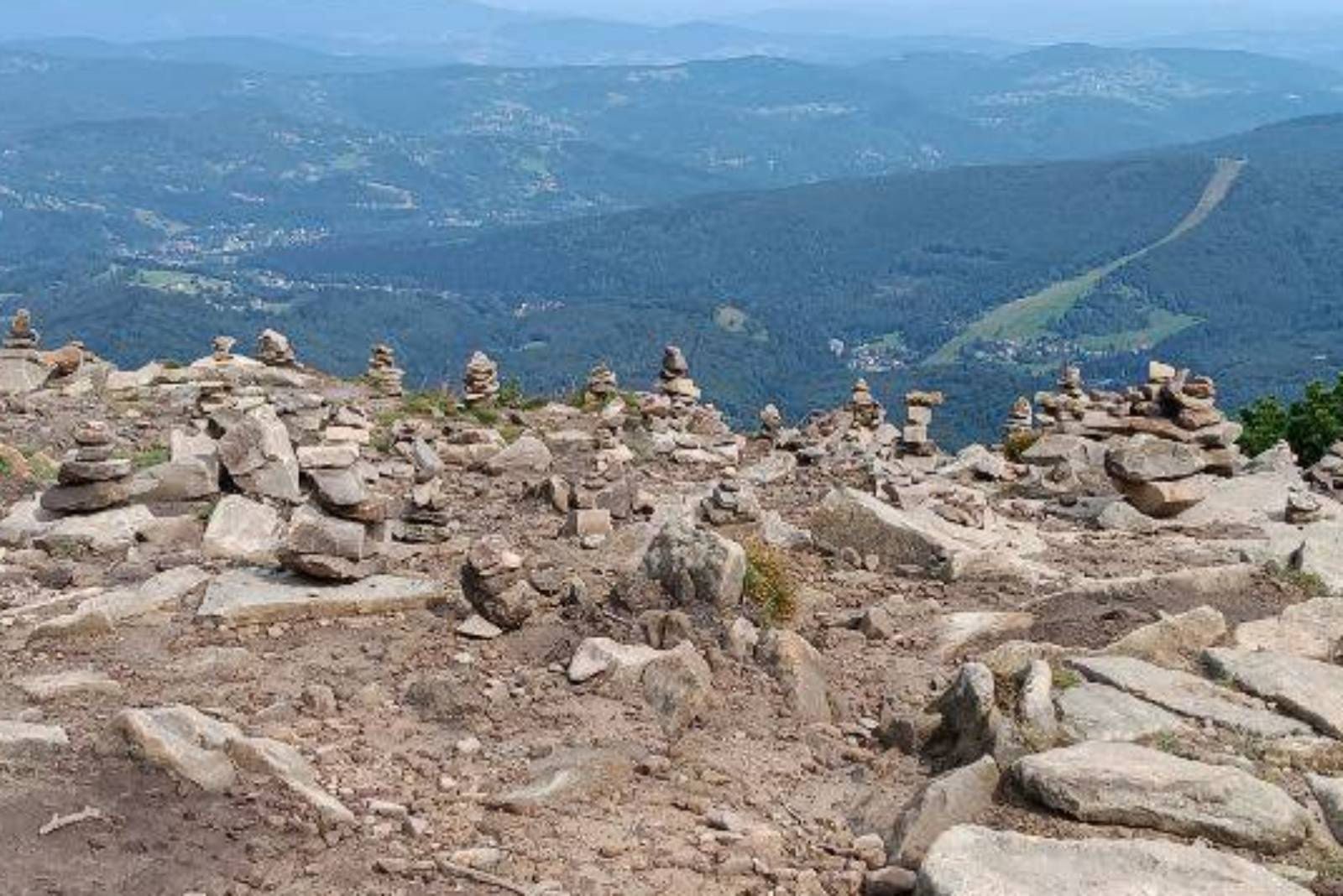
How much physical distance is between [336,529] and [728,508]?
17.1 feet

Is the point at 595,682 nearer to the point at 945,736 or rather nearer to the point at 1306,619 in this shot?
the point at 945,736

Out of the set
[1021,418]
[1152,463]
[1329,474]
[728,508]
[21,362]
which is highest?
[728,508]

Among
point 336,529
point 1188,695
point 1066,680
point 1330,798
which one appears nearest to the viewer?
point 1330,798

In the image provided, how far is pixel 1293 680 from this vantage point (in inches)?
517

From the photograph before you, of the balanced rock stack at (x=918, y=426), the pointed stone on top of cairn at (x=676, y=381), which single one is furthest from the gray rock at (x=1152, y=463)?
the pointed stone on top of cairn at (x=676, y=381)

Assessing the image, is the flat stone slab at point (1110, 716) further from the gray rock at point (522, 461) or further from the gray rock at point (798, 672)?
the gray rock at point (522, 461)

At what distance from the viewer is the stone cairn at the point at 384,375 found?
1404 inches

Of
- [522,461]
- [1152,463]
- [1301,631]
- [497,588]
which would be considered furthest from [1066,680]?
[522,461]

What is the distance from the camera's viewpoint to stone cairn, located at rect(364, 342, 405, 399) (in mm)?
35656

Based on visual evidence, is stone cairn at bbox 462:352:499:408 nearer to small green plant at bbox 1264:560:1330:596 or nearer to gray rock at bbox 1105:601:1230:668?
small green plant at bbox 1264:560:1330:596

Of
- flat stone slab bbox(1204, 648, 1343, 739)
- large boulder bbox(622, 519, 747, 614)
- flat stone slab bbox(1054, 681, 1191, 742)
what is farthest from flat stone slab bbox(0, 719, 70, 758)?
flat stone slab bbox(1204, 648, 1343, 739)

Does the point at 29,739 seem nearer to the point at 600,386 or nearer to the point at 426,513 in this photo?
the point at 426,513

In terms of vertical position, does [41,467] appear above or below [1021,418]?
above

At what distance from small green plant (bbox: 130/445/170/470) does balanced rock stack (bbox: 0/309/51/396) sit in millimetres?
7815
